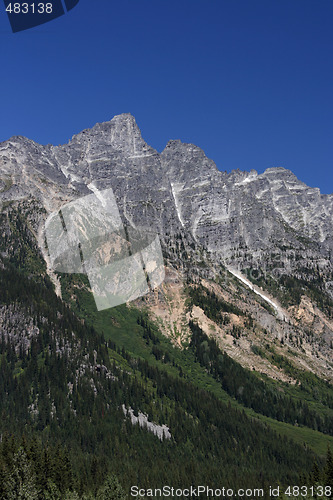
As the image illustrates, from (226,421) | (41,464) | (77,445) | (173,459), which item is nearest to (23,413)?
(77,445)

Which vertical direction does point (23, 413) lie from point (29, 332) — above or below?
below

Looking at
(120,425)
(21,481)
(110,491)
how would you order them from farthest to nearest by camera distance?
(120,425) < (110,491) < (21,481)

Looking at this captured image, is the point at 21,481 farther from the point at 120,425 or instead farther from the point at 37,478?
the point at 120,425

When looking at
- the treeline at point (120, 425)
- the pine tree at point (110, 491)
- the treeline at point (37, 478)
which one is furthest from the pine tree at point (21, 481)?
the treeline at point (120, 425)

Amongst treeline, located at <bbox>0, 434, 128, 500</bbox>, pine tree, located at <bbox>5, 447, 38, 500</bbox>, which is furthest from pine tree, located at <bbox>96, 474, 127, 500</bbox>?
pine tree, located at <bbox>5, 447, 38, 500</bbox>

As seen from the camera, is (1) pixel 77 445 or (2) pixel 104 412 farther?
(2) pixel 104 412

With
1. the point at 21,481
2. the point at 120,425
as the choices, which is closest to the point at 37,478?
the point at 21,481

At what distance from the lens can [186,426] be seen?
179250mm

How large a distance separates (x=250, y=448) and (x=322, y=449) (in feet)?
114

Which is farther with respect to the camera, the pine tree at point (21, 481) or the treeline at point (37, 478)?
the treeline at point (37, 478)

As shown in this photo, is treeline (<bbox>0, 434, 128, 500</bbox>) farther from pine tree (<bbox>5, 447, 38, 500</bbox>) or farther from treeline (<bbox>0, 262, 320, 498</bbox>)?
treeline (<bbox>0, 262, 320, 498</bbox>)

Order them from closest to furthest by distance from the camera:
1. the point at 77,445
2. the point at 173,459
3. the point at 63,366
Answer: the point at 77,445 < the point at 173,459 < the point at 63,366

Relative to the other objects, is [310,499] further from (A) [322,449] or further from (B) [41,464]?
(A) [322,449]

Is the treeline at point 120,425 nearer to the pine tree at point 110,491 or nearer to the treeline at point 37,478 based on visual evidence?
the pine tree at point 110,491
